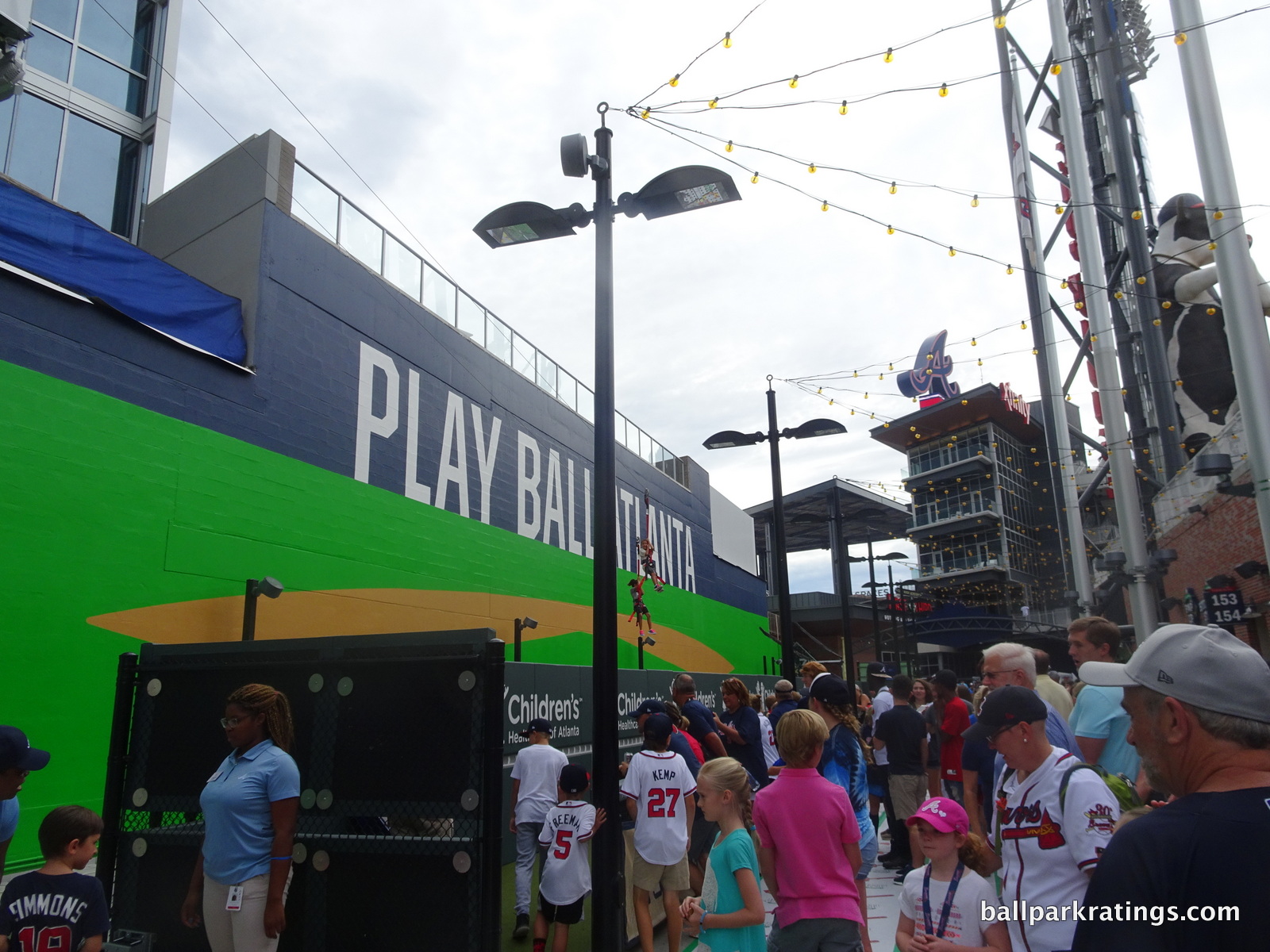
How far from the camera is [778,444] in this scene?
1352 centimetres

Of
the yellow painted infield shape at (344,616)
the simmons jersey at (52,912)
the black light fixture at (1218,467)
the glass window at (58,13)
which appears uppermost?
the glass window at (58,13)

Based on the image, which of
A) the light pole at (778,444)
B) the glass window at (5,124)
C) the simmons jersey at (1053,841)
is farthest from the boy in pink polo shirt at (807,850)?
the glass window at (5,124)

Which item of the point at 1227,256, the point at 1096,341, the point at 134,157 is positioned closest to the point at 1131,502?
the point at 1096,341

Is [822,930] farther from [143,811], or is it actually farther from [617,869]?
[143,811]

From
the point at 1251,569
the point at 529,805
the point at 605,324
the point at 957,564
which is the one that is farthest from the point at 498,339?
the point at 957,564

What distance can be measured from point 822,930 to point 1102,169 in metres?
28.0

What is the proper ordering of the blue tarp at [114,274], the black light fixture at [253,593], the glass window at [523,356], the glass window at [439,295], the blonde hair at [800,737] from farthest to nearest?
the glass window at [523,356] → the glass window at [439,295] → the black light fixture at [253,593] → the blue tarp at [114,274] → the blonde hair at [800,737]

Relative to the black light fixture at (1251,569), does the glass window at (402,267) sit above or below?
above

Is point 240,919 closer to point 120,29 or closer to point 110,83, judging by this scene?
point 110,83

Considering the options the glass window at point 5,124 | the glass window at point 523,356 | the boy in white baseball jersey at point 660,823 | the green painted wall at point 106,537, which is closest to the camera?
the boy in white baseball jersey at point 660,823

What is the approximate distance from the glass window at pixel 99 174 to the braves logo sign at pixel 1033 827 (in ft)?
60.4

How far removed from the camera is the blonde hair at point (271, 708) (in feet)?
11.5

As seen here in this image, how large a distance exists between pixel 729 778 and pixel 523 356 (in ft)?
59.8

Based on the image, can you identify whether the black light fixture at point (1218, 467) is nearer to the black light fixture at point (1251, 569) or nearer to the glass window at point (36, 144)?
the black light fixture at point (1251, 569)
